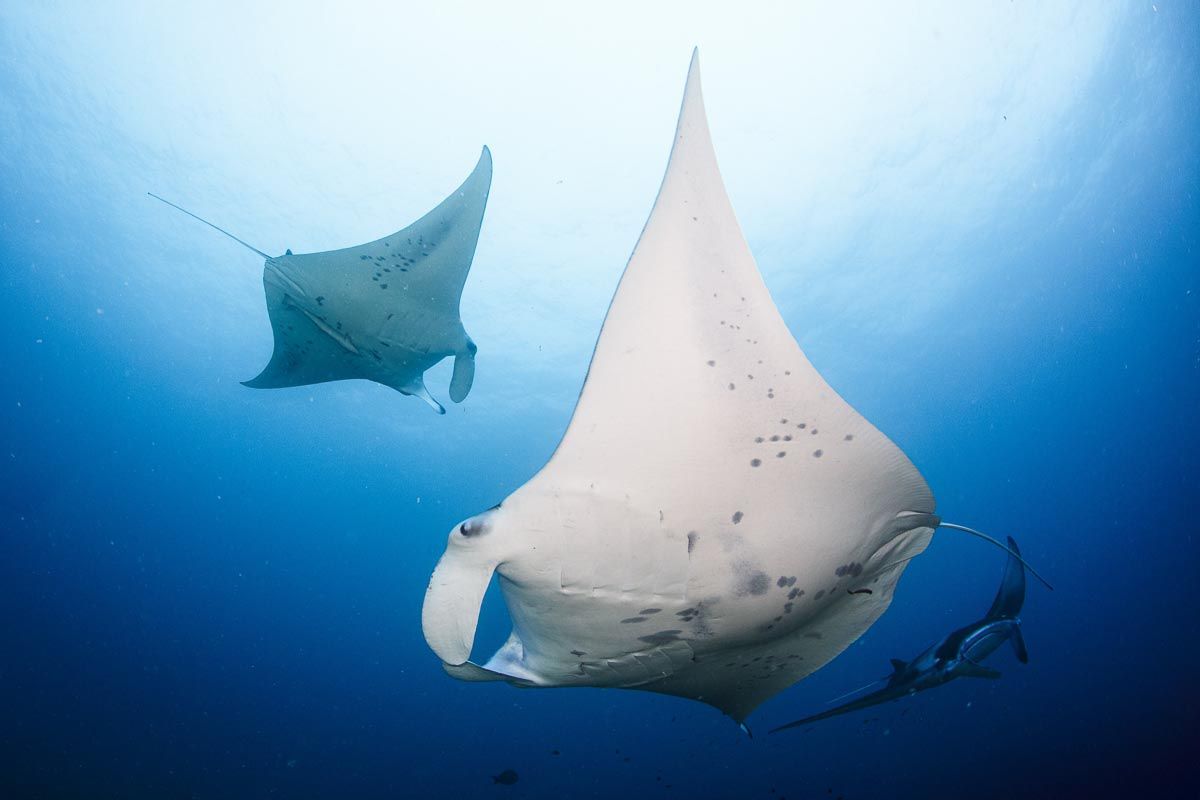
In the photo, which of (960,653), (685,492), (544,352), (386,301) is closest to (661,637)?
(685,492)

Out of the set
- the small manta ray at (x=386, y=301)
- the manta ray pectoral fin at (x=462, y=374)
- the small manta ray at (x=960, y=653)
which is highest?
the small manta ray at (x=386, y=301)

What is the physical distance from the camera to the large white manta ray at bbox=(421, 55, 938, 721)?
1567mm

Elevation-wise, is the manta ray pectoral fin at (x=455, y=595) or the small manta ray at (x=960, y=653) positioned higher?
the manta ray pectoral fin at (x=455, y=595)

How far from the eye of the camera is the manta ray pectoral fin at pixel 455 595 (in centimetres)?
169

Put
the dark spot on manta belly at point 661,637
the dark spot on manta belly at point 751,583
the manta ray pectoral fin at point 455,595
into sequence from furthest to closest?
the dark spot on manta belly at point 661,637 → the dark spot on manta belly at point 751,583 → the manta ray pectoral fin at point 455,595

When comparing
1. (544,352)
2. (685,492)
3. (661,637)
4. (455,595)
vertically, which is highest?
(544,352)

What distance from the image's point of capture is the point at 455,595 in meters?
1.71

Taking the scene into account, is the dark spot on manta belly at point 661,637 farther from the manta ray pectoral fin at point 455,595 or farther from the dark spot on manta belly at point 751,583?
the manta ray pectoral fin at point 455,595

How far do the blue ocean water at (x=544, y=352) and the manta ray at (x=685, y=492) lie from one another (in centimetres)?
905

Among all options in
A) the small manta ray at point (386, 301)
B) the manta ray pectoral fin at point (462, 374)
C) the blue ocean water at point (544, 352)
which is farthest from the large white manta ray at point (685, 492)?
the blue ocean water at point (544, 352)

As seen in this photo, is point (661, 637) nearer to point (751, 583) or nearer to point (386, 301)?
point (751, 583)

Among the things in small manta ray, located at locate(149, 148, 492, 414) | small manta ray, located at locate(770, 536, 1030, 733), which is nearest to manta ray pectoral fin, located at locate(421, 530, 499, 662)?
small manta ray, located at locate(149, 148, 492, 414)

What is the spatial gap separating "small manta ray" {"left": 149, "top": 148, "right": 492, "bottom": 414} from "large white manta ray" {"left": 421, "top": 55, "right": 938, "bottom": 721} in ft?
9.66

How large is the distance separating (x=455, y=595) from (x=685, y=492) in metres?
0.79
